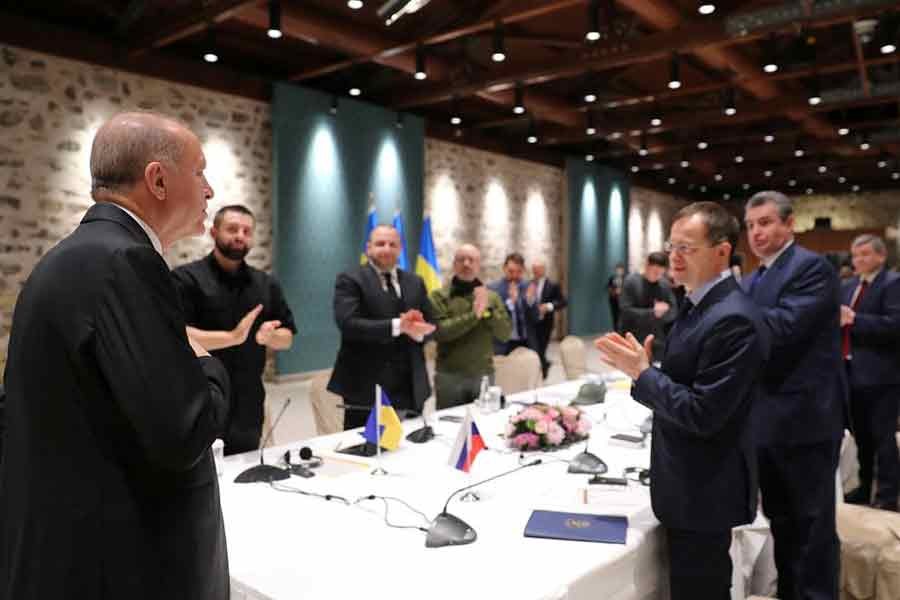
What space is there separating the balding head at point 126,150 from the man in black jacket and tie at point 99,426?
104 mm

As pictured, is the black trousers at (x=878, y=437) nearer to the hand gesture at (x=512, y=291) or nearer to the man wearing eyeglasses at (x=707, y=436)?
the man wearing eyeglasses at (x=707, y=436)

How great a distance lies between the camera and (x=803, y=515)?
8.03 ft

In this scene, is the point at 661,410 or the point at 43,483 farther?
the point at 661,410

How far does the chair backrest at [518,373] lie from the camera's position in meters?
4.61

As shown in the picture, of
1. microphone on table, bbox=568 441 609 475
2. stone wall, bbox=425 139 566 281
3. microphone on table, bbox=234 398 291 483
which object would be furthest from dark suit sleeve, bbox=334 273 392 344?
stone wall, bbox=425 139 566 281

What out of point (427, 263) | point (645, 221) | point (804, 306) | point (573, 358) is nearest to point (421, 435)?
point (804, 306)

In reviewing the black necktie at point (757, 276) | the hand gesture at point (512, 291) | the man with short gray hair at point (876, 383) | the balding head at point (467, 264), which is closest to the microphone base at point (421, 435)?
the balding head at point (467, 264)

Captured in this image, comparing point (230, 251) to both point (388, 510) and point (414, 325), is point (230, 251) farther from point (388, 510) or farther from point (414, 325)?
point (388, 510)

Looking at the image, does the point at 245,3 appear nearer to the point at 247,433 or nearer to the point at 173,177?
the point at 247,433

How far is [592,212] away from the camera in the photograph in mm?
12969

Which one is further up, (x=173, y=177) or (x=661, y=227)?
(x=661, y=227)

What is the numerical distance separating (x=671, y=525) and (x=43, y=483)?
1540mm

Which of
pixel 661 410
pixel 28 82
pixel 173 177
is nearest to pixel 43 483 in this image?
pixel 173 177

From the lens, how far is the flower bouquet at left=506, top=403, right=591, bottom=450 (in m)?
2.59
